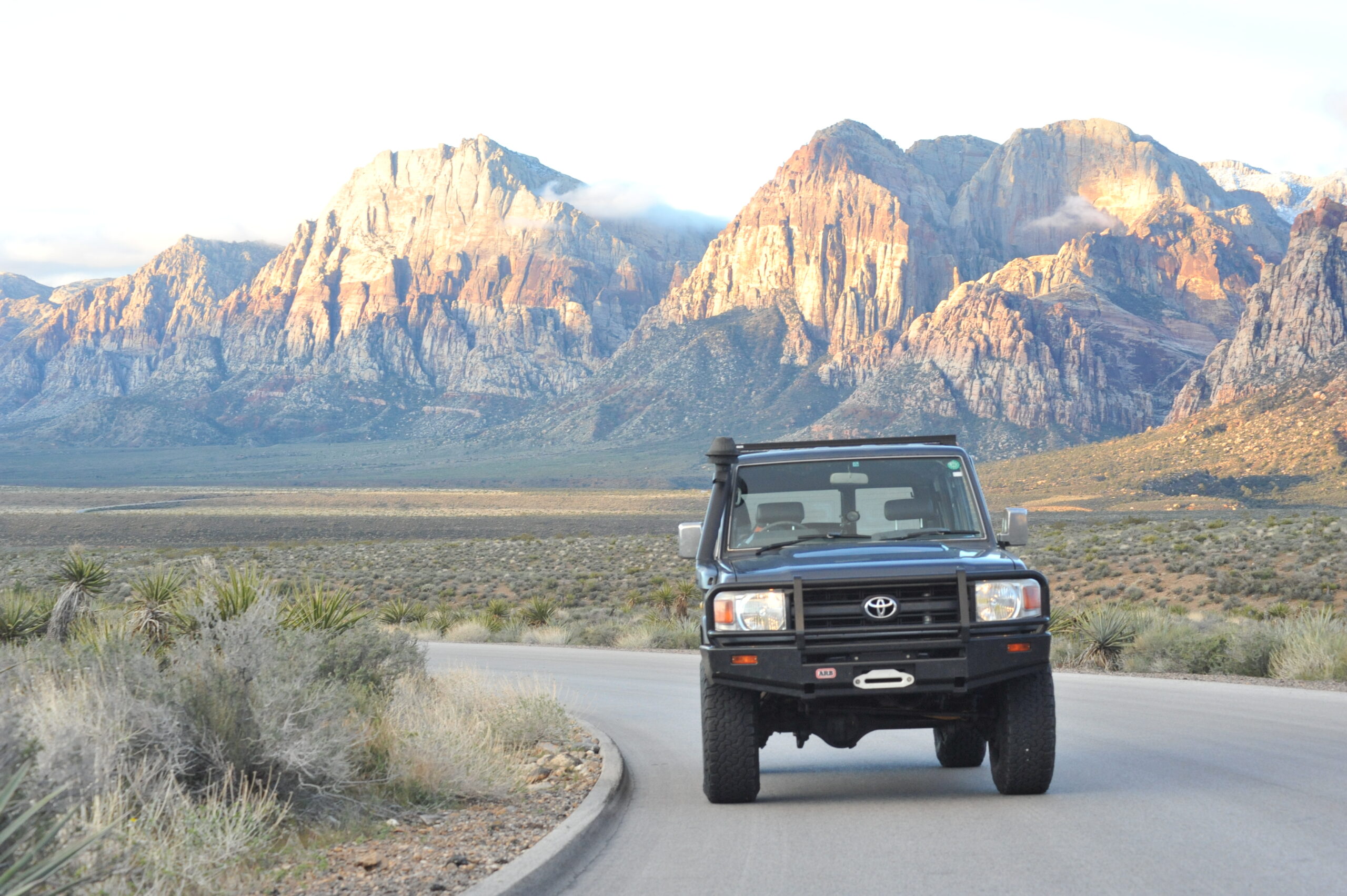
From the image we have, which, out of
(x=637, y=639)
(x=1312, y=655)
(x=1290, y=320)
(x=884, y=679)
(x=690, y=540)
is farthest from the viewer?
(x=1290, y=320)

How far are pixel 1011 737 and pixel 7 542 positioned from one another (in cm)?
8097

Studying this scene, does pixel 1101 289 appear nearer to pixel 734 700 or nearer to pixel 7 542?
pixel 7 542

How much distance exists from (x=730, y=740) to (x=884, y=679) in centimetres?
117

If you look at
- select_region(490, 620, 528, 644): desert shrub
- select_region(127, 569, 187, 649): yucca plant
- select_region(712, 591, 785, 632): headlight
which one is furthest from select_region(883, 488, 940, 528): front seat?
select_region(490, 620, 528, 644): desert shrub

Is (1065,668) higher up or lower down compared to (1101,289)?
lower down

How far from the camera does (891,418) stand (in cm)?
15088

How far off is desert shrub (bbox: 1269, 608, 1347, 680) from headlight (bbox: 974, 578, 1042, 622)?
1117cm

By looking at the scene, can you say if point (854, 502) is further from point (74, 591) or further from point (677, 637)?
point (677, 637)

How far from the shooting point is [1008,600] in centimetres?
788

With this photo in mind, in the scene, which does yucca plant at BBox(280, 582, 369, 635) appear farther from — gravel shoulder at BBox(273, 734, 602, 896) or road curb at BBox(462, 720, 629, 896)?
road curb at BBox(462, 720, 629, 896)

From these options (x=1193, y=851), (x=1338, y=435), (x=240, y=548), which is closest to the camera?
(x=1193, y=851)

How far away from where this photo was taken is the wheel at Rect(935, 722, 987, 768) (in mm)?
9891

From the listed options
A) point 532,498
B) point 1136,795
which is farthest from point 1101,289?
point 1136,795

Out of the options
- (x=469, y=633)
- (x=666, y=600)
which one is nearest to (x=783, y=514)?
(x=469, y=633)
